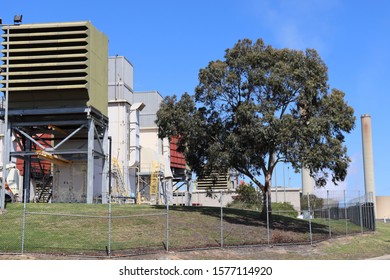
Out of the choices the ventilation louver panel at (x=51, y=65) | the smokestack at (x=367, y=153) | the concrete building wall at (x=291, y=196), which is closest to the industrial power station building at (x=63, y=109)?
the ventilation louver panel at (x=51, y=65)

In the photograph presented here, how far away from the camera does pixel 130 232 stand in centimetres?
2192

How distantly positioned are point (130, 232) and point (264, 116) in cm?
870

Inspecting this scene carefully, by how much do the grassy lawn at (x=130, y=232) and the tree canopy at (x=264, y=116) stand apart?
116 inches

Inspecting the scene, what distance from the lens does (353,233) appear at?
32406 millimetres

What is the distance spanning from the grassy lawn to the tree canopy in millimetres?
2946

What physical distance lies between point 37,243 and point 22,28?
22044 mm

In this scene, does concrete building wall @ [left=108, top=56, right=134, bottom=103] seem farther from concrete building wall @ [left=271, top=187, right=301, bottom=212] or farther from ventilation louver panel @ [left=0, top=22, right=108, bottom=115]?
concrete building wall @ [left=271, top=187, right=301, bottom=212]

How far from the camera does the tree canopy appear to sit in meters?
25.7

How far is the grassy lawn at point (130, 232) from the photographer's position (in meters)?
19.6

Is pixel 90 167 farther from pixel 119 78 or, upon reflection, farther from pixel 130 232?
pixel 119 78

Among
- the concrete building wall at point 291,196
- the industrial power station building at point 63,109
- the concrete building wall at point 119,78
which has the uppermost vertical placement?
the concrete building wall at point 119,78

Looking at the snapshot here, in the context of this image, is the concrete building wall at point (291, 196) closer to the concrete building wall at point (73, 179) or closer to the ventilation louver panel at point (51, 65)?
the concrete building wall at point (73, 179)
